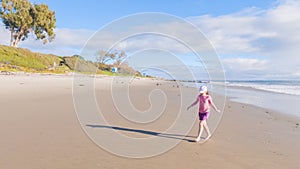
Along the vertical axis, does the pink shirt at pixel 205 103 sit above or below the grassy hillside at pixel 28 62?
below

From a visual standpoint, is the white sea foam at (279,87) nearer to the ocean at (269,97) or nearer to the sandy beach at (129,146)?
Result: the ocean at (269,97)

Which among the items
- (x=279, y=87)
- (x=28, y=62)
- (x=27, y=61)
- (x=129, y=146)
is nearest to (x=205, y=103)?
(x=129, y=146)

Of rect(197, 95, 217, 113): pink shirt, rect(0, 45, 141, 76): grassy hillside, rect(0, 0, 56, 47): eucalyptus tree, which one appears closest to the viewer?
rect(197, 95, 217, 113): pink shirt

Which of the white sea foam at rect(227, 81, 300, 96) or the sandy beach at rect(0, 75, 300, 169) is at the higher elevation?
the white sea foam at rect(227, 81, 300, 96)

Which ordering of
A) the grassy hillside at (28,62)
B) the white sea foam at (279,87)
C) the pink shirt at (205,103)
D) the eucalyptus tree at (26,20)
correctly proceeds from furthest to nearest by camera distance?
the eucalyptus tree at (26,20) → the white sea foam at (279,87) → the grassy hillside at (28,62) → the pink shirt at (205,103)

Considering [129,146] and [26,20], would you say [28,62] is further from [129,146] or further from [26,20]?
[129,146]

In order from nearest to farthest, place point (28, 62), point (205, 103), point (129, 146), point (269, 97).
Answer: point (129, 146), point (205, 103), point (269, 97), point (28, 62)

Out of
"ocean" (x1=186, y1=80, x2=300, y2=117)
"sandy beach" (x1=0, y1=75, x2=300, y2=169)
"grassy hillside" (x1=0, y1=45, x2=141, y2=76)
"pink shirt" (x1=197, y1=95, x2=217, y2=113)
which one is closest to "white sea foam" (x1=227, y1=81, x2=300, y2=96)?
"ocean" (x1=186, y1=80, x2=300, y2=117)

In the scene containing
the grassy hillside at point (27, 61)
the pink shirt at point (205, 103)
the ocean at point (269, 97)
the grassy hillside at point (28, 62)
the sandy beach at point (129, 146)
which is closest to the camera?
the sandy beach at point (129, 146)

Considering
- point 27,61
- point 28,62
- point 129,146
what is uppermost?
point 27,61

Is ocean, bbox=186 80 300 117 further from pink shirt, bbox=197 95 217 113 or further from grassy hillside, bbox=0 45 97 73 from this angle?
grassy hillside, bbox=0 45 97 73

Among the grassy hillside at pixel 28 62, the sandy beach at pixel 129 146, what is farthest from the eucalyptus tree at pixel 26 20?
the sandy beach at pixel 129 146

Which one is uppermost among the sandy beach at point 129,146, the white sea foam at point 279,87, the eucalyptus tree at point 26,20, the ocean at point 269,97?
the eucalyptus tree at point 26,20

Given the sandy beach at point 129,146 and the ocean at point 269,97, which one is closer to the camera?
the sandy beach at point 129,146
